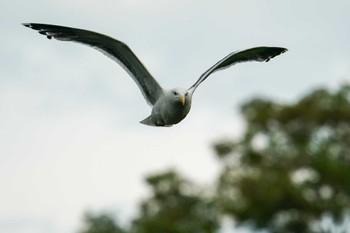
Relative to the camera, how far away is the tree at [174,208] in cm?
4759

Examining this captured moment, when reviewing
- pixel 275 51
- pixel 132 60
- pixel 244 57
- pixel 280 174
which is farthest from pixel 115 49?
pixel 280 174

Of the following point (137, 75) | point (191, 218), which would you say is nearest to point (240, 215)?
point (191, 218)

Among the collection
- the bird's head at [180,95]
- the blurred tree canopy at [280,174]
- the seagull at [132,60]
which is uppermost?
the blurred tree canopy at [280,174]

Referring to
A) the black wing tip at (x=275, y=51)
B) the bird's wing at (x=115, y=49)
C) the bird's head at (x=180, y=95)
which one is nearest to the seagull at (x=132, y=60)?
the bird's wing at (x=115, y=49)

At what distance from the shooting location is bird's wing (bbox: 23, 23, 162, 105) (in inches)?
441

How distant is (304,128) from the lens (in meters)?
47.7

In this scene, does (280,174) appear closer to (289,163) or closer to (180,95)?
(289,163)

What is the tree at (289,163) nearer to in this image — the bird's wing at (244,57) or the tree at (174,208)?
the tree at (174,208)

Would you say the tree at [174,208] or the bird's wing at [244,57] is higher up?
the tree at [174,208]

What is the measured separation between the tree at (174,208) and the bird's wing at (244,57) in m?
35.3

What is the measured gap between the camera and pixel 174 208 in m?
49.4

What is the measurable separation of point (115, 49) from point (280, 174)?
35.4 m

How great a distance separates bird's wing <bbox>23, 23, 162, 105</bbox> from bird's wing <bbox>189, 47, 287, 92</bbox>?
469 mm

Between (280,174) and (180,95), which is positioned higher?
(280,174)
